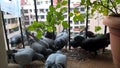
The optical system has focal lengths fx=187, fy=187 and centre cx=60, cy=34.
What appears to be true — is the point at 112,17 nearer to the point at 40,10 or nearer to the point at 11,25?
the point at 40,10

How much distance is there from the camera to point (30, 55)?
3.82 ft

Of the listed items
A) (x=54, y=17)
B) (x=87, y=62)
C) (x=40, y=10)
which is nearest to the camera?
(x=54, y=17)

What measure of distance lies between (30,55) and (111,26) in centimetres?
52

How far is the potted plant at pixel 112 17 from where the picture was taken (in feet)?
3.33

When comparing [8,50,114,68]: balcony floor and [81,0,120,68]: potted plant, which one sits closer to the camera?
[81,0,120,68]: potted plant

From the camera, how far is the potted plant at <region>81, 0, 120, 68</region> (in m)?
1.01

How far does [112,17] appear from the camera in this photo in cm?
104

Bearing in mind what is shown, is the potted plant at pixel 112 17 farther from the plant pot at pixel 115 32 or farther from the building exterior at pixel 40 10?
the building exterior at pixel 40 10

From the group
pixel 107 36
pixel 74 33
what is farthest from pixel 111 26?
pixel 74 33

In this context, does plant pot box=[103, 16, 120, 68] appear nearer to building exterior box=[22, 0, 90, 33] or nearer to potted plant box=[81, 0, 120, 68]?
potted plant box=[81, 0, 120, 68]

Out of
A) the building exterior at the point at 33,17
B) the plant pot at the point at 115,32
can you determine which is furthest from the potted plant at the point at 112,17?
the building exterior at the point at 33,17

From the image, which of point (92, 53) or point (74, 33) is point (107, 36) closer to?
point (92, 53)

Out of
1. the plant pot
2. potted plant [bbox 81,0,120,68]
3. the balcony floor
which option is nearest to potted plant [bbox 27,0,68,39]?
potted plant [bbox 81,0,120,68]

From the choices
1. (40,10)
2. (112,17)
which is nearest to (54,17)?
(112,17)
